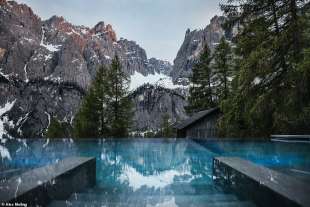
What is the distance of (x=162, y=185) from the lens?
427 cm

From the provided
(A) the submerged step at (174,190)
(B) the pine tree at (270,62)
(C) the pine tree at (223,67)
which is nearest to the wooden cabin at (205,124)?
(C) the pine tree at (223,67)

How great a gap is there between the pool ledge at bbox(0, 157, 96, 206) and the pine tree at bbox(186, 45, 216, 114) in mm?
23927

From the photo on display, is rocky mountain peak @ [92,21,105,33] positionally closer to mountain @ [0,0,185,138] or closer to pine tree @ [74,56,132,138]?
mountain @ [0,0,185,138]

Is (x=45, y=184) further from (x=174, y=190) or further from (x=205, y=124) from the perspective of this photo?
(x=205, y=124)

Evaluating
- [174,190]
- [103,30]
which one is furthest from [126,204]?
[103,30]

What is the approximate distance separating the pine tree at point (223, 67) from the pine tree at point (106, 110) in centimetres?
888

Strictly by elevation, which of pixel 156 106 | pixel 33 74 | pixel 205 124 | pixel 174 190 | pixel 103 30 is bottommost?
pixel 174 190

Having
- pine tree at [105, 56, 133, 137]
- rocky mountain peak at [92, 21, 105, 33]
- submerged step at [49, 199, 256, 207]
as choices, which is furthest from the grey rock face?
submerged step at [49, 199, 256, 207]

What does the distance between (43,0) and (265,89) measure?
30.6 feet

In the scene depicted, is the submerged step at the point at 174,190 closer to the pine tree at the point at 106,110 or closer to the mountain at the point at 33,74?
the pine tree at the point at 106,110

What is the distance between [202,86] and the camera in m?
27.4

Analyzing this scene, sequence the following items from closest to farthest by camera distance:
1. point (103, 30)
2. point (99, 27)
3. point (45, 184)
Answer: point (45, 184) < point (99, 27) < point (103, 30)

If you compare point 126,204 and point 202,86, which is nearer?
point 126,204

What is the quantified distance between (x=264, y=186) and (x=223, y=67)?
906 inches
